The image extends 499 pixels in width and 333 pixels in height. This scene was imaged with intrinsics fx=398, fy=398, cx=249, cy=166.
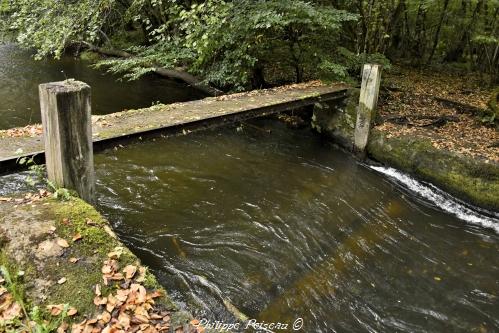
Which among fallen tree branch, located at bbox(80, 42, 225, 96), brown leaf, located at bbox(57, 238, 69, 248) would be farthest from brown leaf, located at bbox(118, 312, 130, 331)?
fallen tree branch, located at bbox(80, 42, 225, 96)

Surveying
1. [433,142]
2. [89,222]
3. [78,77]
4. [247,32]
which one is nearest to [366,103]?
[433,142]

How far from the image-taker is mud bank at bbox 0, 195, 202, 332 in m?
2.59

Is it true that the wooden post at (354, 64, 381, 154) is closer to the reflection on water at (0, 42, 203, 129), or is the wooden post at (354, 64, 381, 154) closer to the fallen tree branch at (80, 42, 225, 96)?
the fallen tree branch at (80, 42, 225, 96)

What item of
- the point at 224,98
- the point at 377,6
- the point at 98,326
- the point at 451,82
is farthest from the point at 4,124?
the point at 451,82

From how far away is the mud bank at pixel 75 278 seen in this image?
2588 mm

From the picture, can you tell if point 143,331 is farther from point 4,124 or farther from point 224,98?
point 4,124

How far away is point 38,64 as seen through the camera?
16.1m

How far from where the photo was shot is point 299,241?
557 cm

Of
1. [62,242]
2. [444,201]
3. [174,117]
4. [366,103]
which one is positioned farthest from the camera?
[366,103]

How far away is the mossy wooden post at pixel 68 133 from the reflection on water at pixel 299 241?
1606mm

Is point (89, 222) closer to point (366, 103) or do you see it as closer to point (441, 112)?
point (366, 103)

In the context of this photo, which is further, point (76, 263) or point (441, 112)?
point (441, 112)

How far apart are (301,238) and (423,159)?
336cm

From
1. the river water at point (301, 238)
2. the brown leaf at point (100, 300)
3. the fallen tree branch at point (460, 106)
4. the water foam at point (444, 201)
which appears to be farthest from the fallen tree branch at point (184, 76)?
the brown leaf at point (100, 300)
